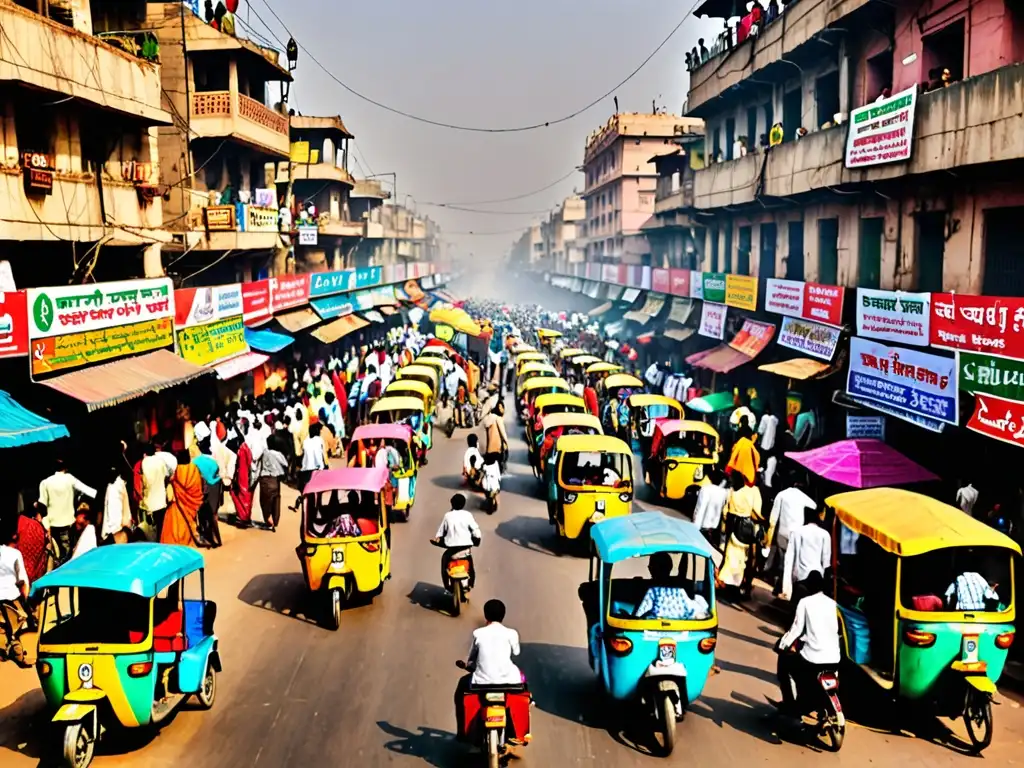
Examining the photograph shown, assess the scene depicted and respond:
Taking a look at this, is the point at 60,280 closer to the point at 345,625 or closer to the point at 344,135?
the point at 345,625

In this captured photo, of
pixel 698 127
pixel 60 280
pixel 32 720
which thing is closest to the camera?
pixel 32 720

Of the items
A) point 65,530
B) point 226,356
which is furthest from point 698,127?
point 65,530

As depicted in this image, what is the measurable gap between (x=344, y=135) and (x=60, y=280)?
30536 mm

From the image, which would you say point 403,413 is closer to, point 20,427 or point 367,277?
point 20,427

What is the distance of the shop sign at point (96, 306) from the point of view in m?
14.0

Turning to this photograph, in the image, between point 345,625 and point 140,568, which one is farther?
point 345,625

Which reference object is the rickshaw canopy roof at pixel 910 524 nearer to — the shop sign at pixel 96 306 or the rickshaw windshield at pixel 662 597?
the rickshaw windshield at pixel 662 597

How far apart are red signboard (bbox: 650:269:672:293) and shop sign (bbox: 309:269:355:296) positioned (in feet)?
41.8

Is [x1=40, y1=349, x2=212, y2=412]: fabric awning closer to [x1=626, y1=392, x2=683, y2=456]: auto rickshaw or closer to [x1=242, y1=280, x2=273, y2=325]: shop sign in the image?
[x1=242, y1=280, x2=273, y2=325]: shop sign

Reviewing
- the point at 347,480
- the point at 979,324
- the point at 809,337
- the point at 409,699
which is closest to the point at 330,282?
the point at 809,337

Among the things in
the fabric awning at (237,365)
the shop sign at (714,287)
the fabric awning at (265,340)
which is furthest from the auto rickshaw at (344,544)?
the shop sign at (714,287)

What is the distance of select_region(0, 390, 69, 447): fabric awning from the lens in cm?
1185

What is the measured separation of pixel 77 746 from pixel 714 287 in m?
24.2

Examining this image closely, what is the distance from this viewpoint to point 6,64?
1394 centimetres
